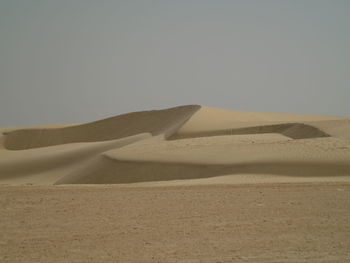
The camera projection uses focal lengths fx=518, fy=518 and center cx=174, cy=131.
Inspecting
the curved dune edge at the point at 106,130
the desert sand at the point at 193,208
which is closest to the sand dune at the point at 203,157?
the desert sand at the point at 193,208

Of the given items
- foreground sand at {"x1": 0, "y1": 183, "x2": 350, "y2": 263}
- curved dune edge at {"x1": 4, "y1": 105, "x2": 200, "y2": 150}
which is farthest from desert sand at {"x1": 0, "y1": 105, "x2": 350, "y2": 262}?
curved dune edge at {"x1": 4, "y1": 105, "x2": 200, "y2": 150}

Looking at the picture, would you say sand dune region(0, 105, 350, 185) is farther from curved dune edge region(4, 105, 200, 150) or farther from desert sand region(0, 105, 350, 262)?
curved dune edge region(4, 105, 200, 150)

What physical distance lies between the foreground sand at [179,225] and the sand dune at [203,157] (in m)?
3.63

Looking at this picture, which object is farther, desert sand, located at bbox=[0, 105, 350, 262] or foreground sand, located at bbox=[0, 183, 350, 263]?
desert sand, located at bbox=[0, 105, 350, 262]

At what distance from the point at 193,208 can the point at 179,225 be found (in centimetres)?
129

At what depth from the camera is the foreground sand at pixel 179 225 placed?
251 inches

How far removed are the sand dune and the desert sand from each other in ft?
0.20

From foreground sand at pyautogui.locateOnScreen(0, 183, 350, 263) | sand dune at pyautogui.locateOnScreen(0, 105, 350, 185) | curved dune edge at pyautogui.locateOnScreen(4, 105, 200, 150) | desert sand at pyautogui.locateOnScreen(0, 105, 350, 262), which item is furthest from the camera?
curved dune edge at pyautogui.locateOnScreen(4, 105, 200, 150)

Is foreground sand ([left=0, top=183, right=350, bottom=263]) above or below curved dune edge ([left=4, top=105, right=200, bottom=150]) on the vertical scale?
below

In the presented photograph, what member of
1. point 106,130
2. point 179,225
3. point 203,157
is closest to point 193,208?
point 179,225

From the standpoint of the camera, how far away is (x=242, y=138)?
22.1 m

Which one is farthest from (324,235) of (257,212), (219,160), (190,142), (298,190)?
(190,142)

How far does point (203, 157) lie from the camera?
18000 millimetres

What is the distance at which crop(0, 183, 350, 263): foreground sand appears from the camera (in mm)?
6387
